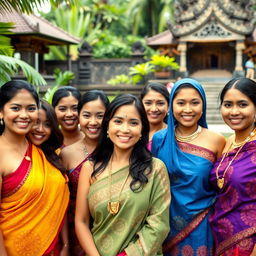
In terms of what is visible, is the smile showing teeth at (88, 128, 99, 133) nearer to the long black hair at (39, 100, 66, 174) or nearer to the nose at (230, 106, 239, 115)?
the long black hair at (39, 100, 66, 174)

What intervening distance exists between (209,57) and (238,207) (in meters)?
19.9

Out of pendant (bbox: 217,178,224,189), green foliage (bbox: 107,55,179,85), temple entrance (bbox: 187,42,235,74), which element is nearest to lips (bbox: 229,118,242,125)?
pendant (bbox: 217,178,224,189)

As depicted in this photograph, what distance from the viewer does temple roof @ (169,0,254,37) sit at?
18656 millimetres

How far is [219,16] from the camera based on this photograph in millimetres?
18797

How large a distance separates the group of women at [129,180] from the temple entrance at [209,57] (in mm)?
18949

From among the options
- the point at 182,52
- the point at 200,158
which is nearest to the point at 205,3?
the point at 182,52

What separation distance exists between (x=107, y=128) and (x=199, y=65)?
1976cm

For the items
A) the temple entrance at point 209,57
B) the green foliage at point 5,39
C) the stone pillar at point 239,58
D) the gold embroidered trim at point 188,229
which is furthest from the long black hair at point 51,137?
the temple entrance at point 209,57

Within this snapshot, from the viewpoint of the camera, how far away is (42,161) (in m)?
2.74

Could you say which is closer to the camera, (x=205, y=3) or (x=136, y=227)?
(x=136, y=227)

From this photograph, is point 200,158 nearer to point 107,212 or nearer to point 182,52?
point 107,212

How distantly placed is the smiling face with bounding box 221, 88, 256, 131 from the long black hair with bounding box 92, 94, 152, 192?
62cm

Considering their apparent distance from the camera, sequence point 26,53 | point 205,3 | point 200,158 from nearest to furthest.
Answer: point 200,158
point 26,53
point 205,3

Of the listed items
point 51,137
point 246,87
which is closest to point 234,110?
point 246,87
